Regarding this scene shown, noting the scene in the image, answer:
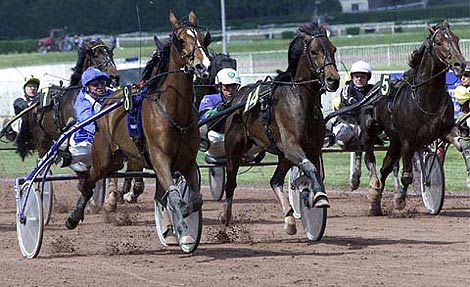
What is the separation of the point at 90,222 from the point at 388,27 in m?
37.2

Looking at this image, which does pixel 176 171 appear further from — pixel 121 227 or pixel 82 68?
pixel 82 68

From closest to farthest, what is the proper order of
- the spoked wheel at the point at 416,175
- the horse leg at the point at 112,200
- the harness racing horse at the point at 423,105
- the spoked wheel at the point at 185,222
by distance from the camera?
1. the spoked wheel at the point at 185,222
2. the harness racing horse at the point at 423,105
3. the horse leg at the point at 112,200
4. the spoked wheel at the point at 416,175

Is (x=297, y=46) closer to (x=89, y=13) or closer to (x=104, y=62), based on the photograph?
(x=104, y=62)

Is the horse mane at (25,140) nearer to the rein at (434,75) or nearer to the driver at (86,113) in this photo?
the driver at (86,113)

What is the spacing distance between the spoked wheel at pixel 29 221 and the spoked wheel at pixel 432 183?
5.11m

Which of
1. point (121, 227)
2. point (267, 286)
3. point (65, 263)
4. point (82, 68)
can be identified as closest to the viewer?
point (267, 286)

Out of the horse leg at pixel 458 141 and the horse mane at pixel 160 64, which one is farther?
the horse leg at pixel 458 141

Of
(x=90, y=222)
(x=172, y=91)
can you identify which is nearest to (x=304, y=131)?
(x=172, y=91)

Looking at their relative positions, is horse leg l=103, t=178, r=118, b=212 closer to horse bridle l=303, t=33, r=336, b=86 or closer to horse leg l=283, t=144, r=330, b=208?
horse leg l=283, t=144, r=330, b=208

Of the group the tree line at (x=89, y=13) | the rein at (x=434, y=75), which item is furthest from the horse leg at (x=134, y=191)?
the tree line at (x=89, y=13)

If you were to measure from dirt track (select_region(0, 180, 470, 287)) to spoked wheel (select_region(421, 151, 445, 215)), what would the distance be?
167 millimetres

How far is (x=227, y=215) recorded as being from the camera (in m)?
12.5

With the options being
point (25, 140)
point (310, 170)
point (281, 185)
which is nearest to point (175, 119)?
point (310, 170)

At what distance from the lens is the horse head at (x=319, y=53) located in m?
Result: 10.9
